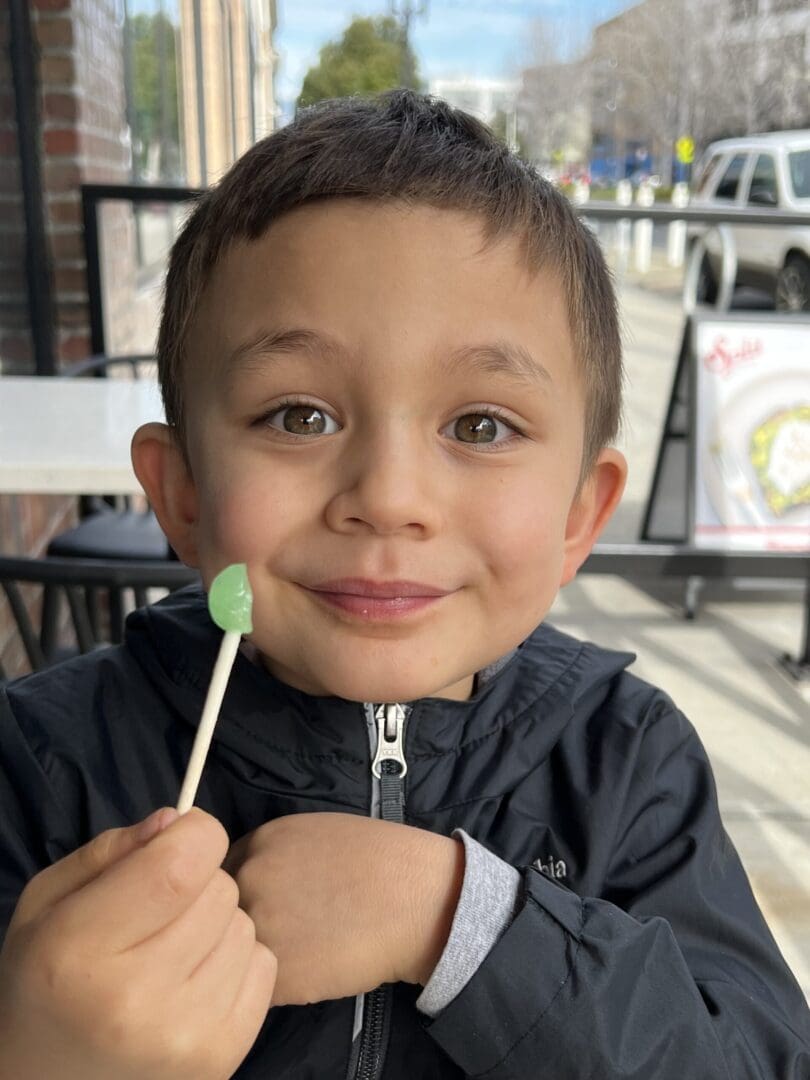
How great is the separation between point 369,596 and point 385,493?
0.09 m

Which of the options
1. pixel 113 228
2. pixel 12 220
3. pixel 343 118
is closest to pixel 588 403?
pixel 343 118

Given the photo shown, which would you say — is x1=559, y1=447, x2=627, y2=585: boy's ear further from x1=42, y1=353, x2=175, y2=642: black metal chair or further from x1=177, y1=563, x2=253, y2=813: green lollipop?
x1=42, y1=353, x2=175, y2=642: black metal chair

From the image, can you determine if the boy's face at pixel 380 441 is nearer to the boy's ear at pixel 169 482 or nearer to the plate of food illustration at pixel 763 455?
the boy's ear at pixel 169 482

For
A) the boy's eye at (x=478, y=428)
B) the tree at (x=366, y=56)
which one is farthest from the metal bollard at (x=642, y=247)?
the boy's eye at (x=478, y=428)

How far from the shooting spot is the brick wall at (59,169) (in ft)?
11.1

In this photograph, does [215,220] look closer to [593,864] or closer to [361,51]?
[593,864]

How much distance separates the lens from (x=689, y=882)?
3.41ft

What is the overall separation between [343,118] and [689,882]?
0.85 meters

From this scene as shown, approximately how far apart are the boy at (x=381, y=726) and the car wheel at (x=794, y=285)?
908 cm

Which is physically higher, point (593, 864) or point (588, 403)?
point (588, 403)

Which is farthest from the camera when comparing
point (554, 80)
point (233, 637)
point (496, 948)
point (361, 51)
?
point (361, 51)

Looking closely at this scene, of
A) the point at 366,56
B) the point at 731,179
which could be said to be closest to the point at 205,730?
the point at 731,179

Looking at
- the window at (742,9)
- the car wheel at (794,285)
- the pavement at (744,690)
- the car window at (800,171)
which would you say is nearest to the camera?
the pavement at (744,690)

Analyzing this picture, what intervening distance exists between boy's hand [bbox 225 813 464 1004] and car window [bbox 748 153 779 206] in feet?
37.9
